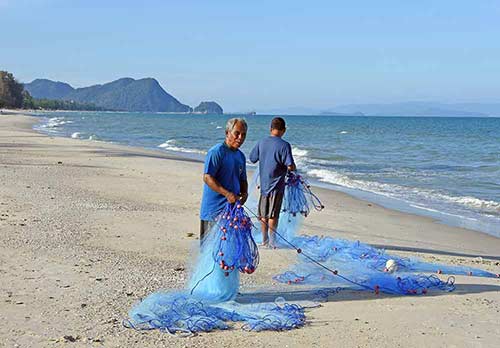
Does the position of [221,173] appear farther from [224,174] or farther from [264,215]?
[264,215]

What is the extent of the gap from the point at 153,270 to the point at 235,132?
7.55 ft

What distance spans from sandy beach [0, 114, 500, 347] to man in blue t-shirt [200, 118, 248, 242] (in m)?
0.91

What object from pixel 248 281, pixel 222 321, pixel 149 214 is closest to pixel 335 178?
pixel 149 214

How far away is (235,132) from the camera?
6223 mm

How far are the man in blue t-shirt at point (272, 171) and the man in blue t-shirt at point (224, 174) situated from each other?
245cm

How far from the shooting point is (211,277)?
20.5ft

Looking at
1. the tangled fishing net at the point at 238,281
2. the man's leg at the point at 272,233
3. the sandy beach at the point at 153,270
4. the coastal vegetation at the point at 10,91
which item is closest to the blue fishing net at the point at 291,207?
the man's leg at the point at 272,233

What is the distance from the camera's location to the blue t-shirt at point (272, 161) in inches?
352

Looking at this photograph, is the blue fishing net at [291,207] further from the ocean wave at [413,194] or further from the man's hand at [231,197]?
the ocean wave at [413,194]

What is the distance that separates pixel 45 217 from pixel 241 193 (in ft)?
17.0

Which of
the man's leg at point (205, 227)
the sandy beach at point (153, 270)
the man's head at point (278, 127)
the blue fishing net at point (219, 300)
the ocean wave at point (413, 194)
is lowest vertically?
the ocean wave at point (413, 194)

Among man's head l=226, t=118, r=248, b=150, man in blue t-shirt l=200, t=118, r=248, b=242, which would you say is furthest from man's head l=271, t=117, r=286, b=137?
man's head l=226, t=118, r=248, b=150

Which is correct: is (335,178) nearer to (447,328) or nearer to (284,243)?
(284,243)

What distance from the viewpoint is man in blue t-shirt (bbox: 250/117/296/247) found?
8.92m
